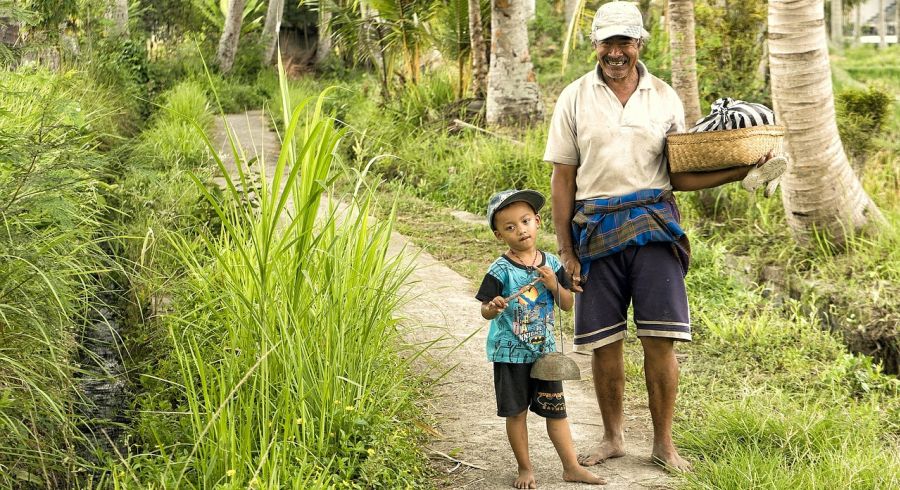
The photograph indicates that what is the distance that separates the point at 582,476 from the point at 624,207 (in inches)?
44.0

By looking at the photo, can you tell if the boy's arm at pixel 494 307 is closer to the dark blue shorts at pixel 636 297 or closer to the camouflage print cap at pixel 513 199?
the camouflage print cap at pixel 513 199

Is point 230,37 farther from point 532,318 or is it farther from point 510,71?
point 532,318

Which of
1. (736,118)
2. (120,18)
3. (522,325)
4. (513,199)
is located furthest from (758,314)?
(120,18)

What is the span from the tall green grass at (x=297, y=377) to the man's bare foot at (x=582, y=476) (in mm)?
634

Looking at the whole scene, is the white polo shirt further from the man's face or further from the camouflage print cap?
the camouflage print cap

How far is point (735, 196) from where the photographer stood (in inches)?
344

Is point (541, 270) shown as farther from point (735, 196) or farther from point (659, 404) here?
point (735, 196)

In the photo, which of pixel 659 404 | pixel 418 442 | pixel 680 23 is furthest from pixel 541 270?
pixel 680 23

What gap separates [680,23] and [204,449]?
6840 mm

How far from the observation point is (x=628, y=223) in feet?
13.1

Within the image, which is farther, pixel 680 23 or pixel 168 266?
pixel 680 23

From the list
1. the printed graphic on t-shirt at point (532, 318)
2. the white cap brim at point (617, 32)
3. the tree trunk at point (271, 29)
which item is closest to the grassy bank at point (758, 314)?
the printed graphic on t-shirt at point (532, 318)

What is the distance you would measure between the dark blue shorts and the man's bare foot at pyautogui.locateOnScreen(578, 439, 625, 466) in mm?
463

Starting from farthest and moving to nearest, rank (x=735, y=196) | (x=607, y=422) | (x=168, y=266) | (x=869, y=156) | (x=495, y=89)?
1. (x=495, y=89)
2. (x=869, y=156)
3. (x=735, y=196)
4. (x=168, y=266)
5. (x=607, y=422)
